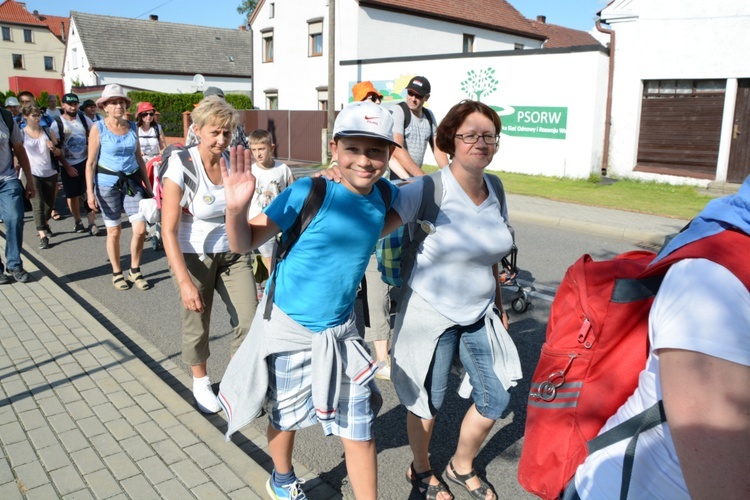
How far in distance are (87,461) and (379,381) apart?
2.00 meters

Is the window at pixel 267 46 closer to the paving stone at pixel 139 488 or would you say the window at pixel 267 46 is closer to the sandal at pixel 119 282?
the sandal at pixel 119 282

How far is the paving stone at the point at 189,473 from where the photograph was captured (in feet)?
10.3

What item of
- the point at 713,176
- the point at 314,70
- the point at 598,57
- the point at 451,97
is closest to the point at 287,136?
the point at 314,70

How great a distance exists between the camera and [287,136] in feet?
85.5

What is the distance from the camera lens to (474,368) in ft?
9.81

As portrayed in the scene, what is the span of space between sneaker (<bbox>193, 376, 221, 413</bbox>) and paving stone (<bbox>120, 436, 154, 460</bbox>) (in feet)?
1.83

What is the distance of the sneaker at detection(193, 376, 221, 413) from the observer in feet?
13.3

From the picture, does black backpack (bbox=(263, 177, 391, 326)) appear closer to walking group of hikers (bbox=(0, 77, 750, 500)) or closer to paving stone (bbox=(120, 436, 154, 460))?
walking group of hikers (bbox=(0, 77, 750, 500))

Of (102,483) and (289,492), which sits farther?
(102,483)

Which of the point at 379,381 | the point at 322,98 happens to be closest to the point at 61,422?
the point at 379,381

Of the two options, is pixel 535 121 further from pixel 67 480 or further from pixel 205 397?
pixel 67 480

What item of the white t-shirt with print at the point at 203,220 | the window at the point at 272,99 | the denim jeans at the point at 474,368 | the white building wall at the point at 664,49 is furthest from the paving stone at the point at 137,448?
the window at the point at 272,99

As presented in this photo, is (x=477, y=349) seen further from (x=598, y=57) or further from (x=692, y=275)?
(x=598, y=57)

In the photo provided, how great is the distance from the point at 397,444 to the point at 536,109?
15559mm
